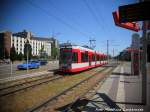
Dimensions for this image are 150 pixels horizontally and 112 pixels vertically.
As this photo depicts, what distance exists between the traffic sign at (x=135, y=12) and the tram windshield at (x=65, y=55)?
15137mm

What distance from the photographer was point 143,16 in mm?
8250

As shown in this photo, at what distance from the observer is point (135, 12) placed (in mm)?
8430

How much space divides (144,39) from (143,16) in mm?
1556

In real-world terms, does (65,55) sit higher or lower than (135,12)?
lower

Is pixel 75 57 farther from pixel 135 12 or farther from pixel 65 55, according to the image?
pixel 135 12

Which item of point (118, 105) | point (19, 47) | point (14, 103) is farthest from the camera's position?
point (19, 47)

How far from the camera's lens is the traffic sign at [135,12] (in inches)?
323

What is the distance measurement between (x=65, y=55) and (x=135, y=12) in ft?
52.0

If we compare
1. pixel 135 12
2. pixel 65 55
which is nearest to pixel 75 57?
pixel 65 55

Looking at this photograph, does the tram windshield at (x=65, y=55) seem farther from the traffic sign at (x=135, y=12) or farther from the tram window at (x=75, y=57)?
the traffic sign at (x=135, y=12)

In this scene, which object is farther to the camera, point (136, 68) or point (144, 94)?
point (136, 68)

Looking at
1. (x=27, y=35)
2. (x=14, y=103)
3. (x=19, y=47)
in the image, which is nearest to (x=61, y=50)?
(x=14, y=103)

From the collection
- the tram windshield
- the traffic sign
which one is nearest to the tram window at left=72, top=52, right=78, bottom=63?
the tram windshield

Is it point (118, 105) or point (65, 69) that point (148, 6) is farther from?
point (65, 69)
